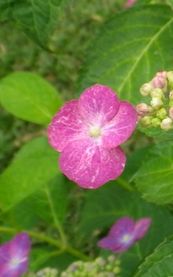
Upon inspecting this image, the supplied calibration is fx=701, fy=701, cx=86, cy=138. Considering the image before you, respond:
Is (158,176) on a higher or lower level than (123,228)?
higher

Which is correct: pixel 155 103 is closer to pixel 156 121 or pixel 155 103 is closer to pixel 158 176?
pixel 156 121

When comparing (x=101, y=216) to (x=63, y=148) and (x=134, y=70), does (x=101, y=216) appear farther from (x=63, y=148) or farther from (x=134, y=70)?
(x=63, y=148)

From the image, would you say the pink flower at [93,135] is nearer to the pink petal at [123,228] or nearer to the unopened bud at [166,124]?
the unopened bud at [166,124]

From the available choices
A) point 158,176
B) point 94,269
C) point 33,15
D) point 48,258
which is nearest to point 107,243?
point 48,258

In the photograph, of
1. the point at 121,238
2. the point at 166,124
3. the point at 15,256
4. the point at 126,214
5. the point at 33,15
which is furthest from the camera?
the point at 126,214

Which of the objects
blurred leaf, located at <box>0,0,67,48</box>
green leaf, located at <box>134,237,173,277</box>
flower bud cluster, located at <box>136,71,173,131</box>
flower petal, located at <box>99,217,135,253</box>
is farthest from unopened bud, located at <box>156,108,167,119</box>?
flower petal, located at <box>99,217,135,253</box>

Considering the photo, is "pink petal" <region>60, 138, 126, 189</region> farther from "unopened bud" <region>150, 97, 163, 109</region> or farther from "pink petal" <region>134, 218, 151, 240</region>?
→ "pink petal" <region>134, 218, 151, 240</region>

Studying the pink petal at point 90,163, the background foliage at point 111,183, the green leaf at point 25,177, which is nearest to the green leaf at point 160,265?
the background foliage at point 111,183
